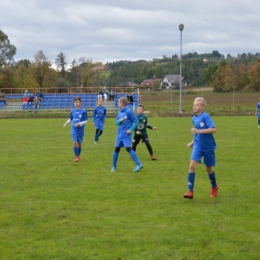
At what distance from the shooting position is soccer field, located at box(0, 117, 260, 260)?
19.4ft

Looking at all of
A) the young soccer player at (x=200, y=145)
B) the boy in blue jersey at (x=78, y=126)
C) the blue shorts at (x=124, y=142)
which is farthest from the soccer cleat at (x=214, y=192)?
the boy in blue jersey at (x=78, y=126)

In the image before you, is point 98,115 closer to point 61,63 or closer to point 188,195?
point 188,195

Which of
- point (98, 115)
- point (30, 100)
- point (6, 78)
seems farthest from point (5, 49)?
point (98, 115)

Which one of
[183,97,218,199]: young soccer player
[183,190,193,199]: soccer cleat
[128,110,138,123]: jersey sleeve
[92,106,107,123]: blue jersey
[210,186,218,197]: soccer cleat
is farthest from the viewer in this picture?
[92,106,107,123]: blue jersey

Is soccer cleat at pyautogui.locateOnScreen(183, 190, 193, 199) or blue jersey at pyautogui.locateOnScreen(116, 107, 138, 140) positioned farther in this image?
blue jersey at pyautogui.locateOnScreen(116, 107, 138, 140)

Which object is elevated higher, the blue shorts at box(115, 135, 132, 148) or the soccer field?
the blue shorts at box(115, 135, 132, 148)

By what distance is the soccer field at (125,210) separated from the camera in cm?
593

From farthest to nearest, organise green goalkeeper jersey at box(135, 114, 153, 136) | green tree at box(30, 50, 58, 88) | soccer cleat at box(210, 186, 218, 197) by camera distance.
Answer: green tree at box(30, 50, 58, 88), green goalkeeper jersey at box(135, 114, 153, 136), soccer cleat at box(210, 186, 218, 197)

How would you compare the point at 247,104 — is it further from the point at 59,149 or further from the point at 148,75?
the point at 148,75

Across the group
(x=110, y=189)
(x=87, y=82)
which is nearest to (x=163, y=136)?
(x=110, y=189)

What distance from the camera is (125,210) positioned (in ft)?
25.6

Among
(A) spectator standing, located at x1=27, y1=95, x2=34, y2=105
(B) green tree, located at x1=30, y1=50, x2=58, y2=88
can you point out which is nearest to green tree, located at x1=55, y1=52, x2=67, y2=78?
(B) green tree, located at x1=30, y1=50, x2=58, y2=88

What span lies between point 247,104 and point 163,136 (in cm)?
2786

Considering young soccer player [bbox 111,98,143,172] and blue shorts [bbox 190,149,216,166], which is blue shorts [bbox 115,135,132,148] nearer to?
young soccer player [bbox 111,98,143,172]
